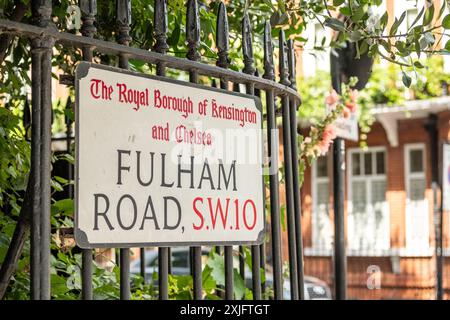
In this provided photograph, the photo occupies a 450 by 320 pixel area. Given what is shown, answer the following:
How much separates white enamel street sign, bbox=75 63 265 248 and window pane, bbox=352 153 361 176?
50.7 ft

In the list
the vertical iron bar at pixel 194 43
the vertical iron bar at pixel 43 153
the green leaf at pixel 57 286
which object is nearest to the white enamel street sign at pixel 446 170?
the green leaf at pixel 57 286

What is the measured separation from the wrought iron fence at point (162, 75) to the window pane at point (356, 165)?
1483cm

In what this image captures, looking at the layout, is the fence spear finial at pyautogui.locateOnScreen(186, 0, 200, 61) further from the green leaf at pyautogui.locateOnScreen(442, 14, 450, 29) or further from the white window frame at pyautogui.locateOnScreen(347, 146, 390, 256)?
the white window frame at pyautogui.locateOnScreen(347, 146, 390, 256)

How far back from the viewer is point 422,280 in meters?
16.5

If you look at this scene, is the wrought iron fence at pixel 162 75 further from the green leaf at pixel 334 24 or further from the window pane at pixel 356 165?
the window pane at pixel 356 165

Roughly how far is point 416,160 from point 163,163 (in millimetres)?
15211

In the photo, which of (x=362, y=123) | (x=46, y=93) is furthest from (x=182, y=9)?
(x=362, y=123)

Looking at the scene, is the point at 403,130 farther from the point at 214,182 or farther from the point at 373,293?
the point at 214,182

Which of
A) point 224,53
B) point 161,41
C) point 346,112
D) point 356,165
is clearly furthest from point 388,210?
point 161,41

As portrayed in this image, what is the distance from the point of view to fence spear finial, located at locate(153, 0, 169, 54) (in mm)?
2639

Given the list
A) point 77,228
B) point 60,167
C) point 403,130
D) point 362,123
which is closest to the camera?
point 77,228

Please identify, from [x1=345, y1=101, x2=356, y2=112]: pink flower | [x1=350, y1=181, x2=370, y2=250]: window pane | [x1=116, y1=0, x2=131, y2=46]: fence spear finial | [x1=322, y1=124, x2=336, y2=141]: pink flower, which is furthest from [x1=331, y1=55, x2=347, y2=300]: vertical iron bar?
[x1=350, y1=181, x2=370, y2=250]: window pane

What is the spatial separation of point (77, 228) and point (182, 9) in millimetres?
1496
